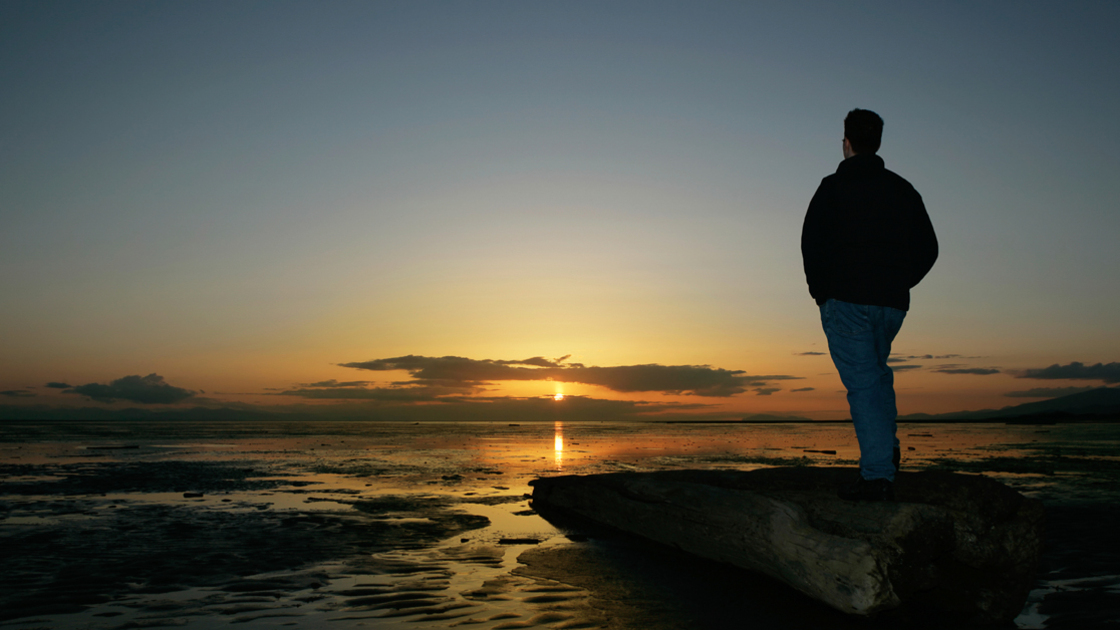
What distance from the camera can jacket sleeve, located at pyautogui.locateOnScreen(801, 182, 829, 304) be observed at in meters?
4.64

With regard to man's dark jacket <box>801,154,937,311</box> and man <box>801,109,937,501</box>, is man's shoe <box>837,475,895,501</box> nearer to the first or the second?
man <box>801,109,937,501</box>

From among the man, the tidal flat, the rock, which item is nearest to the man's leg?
the man

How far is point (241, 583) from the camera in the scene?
522 cm

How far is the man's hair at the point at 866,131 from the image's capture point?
481 centimetres

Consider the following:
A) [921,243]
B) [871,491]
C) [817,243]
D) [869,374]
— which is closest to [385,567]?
[871,491]

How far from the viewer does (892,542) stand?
13.2 ft

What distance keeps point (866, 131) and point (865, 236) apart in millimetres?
893

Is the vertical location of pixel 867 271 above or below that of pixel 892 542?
above

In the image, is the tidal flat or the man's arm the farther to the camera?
the man's arm

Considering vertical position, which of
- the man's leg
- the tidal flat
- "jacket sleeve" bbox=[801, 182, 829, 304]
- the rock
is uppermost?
"jacket sleeve" bbox=[801, 182, 829, 304]

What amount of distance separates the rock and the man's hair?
8.73 feet

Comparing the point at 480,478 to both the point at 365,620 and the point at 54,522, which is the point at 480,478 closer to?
the point at 54,522

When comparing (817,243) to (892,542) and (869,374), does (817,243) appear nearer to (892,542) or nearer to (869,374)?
(869,374)

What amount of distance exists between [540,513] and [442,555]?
310cm
